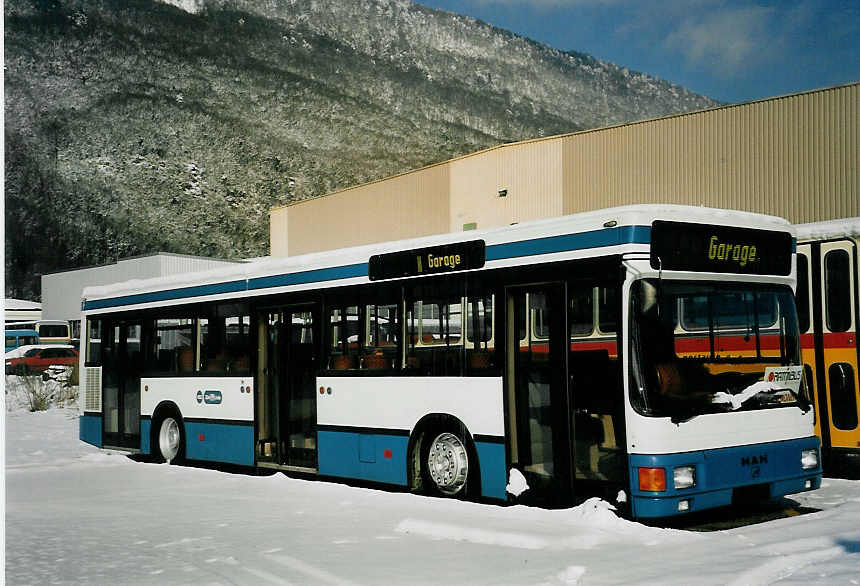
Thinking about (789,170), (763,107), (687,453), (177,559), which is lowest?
(177,559)

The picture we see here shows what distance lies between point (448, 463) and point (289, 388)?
3194mm

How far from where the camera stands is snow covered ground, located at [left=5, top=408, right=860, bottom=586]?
7.24 meters

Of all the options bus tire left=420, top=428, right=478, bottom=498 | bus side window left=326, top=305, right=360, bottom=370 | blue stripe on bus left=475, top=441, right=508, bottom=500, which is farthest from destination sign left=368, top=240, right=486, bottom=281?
blue stripe on bus left=475, top=441, right=508, bottom=500

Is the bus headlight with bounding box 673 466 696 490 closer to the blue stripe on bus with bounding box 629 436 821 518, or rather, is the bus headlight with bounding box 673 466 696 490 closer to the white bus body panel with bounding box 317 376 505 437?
the blue stripe on bus with bounding box 629 436 821 518

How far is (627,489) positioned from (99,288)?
37.3ft

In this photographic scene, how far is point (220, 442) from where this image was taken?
14.5 metres

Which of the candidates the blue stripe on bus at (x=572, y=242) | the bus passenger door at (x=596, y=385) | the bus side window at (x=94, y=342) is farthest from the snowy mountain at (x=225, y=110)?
the bus passenger door at (x=596, y=385)

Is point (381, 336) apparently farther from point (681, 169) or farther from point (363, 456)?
point (681, 169)

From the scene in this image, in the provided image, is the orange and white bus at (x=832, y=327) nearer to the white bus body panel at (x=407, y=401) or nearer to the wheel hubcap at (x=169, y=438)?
the white bus body panel at (x=407, y=401)

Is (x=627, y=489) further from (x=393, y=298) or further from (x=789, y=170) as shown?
(x=789, y=170)

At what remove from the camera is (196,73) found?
170 metres

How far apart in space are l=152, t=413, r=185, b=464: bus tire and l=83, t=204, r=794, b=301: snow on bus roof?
2.12m

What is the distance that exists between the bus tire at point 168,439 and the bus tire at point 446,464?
18.0 ft

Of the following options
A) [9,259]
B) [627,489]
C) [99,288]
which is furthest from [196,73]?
[627,489]
